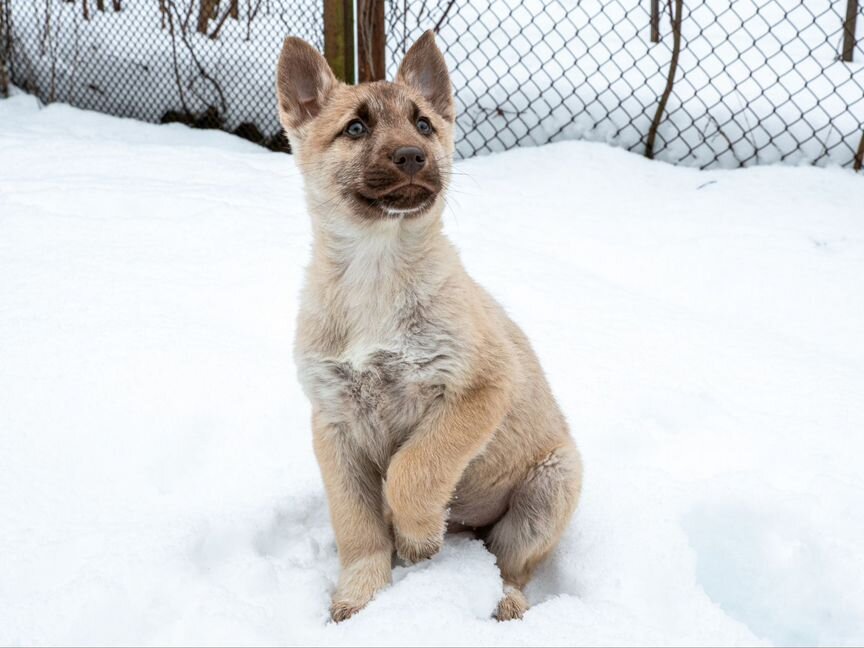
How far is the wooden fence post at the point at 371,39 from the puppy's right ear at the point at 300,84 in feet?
10.6

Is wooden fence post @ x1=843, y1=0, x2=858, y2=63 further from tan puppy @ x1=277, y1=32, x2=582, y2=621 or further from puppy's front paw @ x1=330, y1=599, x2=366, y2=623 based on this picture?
puppy's front paw @ x1=330, y1=599, x2=366, y2=623

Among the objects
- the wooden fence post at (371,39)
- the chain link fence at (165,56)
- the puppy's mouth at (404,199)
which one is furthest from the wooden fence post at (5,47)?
the puppy's mouth at (404,199)

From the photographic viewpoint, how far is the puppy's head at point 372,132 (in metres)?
2.50

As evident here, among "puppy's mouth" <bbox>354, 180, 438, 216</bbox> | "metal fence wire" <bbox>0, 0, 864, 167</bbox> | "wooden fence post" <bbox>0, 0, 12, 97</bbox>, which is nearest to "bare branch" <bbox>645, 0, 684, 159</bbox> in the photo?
"metal fence wire" <bbox>0, 0, 864, 167</bbox>

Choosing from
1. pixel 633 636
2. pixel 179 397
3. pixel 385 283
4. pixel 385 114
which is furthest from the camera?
pixel 179 397

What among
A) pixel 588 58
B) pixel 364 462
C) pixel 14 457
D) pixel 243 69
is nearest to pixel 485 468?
pixel 364 462

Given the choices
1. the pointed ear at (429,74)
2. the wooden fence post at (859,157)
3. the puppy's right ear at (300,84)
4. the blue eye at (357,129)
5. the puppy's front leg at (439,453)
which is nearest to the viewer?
the puppy's front leg at (439,453)

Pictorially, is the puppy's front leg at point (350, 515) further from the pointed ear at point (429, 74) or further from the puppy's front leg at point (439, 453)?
the pointed ear at point (429, 74)

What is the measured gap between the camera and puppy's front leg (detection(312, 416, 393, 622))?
2525mm

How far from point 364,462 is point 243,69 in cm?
593

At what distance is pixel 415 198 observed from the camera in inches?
98.7

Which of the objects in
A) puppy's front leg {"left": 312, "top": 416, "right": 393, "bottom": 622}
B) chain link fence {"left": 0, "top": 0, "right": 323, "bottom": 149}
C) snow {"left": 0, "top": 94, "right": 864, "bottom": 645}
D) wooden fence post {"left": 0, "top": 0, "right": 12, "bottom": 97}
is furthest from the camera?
wooden fence post {"left": 0, "top": 0, "right": 12, "bottom": 97}

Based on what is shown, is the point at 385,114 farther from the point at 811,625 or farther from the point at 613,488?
the point at 811,625

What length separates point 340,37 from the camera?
20.1 ft
